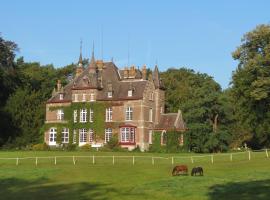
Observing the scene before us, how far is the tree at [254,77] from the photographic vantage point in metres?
53.5

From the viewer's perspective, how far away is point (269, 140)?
3024 inches

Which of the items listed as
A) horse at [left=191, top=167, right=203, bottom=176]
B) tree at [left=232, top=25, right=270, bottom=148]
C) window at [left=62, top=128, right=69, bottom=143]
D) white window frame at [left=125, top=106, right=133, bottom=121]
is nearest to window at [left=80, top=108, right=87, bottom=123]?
window at [left=62, top=128, right=69, bottom=143]

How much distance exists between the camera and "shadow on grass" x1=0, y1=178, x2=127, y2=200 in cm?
2534

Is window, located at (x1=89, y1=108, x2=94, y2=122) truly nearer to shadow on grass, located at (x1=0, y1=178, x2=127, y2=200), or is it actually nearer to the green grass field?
the green grass field

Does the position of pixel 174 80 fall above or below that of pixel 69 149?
above

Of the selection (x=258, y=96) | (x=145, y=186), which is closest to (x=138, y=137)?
(x=258, y=96)

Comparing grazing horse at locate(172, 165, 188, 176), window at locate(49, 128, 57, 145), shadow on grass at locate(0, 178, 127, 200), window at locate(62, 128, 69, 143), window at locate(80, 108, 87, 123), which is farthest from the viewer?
window at locate(49, 128, 57, 145)

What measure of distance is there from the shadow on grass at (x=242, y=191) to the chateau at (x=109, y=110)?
133ft

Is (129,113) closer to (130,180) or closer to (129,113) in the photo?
(129,113)

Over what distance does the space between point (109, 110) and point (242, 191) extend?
153 ft

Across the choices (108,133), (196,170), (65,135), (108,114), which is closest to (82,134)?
(65,135)

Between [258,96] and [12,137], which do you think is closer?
[258,96]

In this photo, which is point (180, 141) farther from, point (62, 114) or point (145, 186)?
point (145, 186)

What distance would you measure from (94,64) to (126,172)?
37971 millimetres
